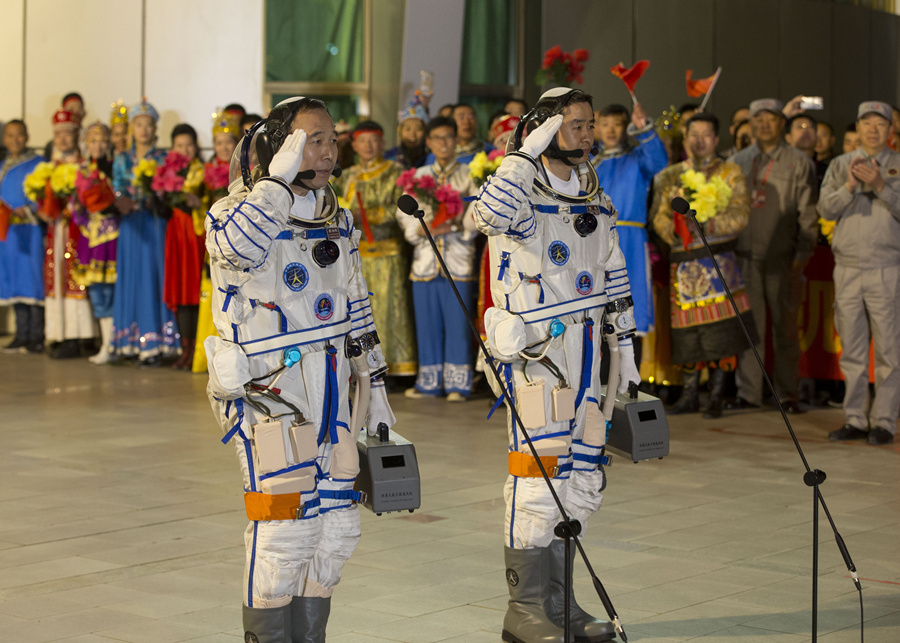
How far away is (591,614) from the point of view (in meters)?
4.80

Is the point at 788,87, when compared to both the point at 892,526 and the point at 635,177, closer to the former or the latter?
the point at 635,177

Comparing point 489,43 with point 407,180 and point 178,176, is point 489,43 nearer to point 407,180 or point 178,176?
point 178,176

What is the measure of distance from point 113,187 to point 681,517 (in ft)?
26.2

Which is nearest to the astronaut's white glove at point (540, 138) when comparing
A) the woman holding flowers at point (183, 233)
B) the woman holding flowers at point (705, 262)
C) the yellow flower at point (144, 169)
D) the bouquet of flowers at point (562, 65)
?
the woman holding flowers at point (705, 262)

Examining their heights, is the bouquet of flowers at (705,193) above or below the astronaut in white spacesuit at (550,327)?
above

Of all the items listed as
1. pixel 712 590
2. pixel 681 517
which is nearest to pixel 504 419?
pixel 681 517

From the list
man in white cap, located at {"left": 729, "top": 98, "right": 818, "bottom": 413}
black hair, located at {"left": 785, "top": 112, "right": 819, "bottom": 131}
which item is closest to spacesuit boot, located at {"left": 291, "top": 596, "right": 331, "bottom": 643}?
man in white cap, located at {"left": 729, "top": 98, "right": 818, "bottom": 413}

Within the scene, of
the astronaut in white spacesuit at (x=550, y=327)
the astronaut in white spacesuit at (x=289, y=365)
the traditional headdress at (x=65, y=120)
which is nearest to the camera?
the astronaut in white spacesuit at (x=289, y=365)

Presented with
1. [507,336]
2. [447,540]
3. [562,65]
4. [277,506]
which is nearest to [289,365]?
[277,506]

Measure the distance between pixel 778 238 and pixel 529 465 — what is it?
565cm

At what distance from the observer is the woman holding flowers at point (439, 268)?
9.91 m

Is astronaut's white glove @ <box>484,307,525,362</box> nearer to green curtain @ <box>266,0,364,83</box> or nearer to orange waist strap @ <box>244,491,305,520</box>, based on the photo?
orange waist strap @ <box>244,491,305,520</box>

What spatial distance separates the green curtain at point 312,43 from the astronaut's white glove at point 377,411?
10.2 metres

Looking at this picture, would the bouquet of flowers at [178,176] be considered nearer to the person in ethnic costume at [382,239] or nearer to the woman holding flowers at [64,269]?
the woman holding flowers at [64,269]
